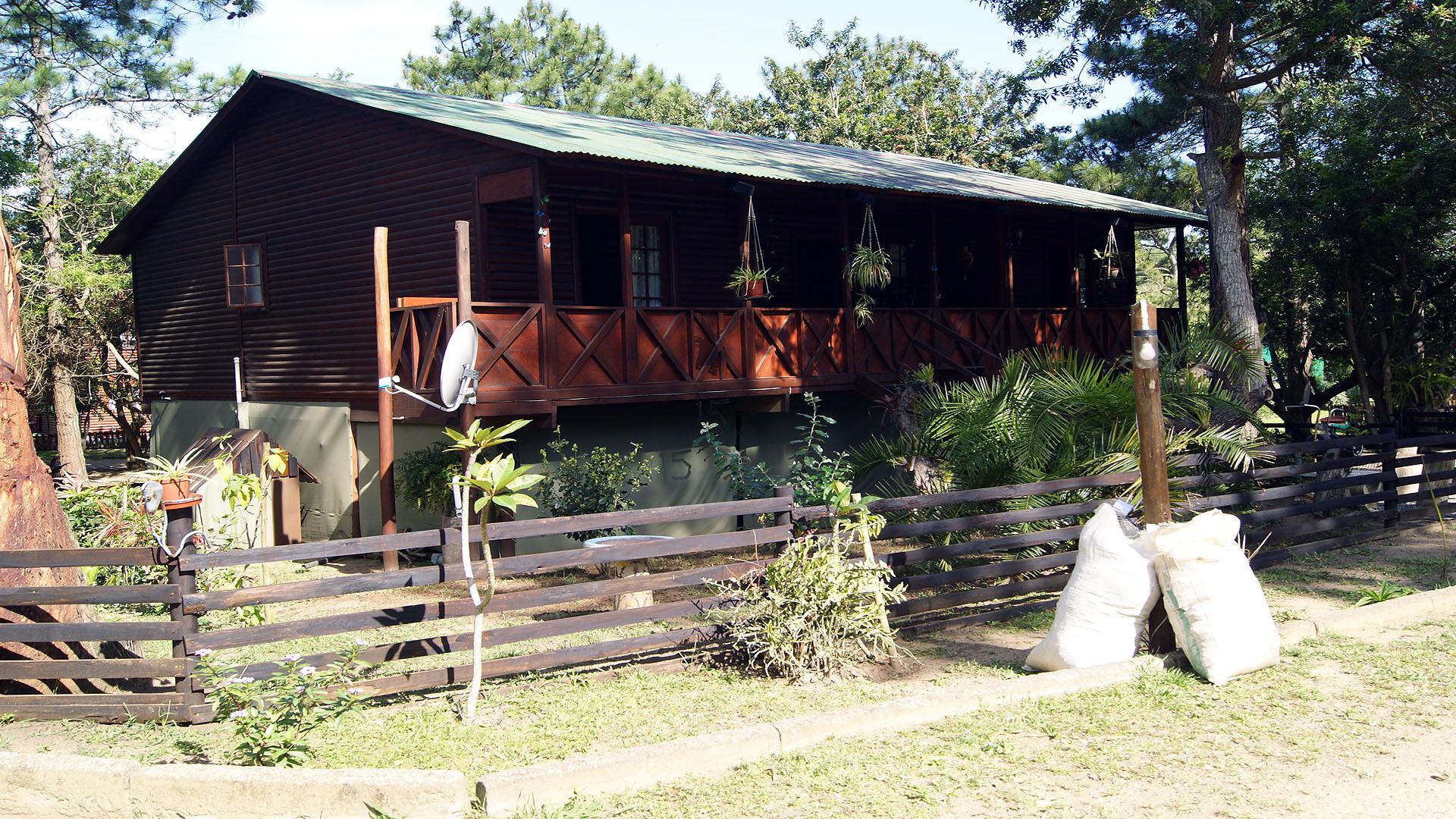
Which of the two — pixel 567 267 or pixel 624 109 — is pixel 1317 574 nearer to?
pixel 567 267

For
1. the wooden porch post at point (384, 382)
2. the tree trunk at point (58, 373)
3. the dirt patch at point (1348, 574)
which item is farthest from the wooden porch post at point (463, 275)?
the tree trunk at point (58, 373)

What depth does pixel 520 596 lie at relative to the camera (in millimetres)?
6812

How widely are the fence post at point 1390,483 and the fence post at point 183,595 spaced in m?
11.9

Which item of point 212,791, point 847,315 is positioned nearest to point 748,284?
Answer: point 847,315

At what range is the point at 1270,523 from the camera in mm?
11359

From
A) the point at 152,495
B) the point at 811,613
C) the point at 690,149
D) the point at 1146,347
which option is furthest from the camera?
the point at 690,149

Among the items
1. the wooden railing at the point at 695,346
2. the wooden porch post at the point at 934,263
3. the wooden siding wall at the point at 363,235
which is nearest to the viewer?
the wooden railing at the point at 695,346

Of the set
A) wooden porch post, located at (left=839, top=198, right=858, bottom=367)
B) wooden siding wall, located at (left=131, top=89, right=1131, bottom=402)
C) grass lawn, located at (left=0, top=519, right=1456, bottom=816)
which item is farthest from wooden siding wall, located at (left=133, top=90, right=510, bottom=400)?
grass lawn, located at (left=0, top=519, right=1456, bottom=816)

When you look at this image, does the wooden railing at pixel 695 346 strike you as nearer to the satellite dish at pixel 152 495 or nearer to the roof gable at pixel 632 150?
the roof gable at pixel 632 150

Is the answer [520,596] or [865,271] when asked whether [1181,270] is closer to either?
[865,271]

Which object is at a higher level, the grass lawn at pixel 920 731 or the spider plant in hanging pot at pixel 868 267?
the spider plant in hanging pot at pixel 868 267

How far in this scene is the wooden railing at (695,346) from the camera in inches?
465

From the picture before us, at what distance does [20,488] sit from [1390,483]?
13.2 metres

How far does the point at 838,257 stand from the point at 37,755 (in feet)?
47.6
